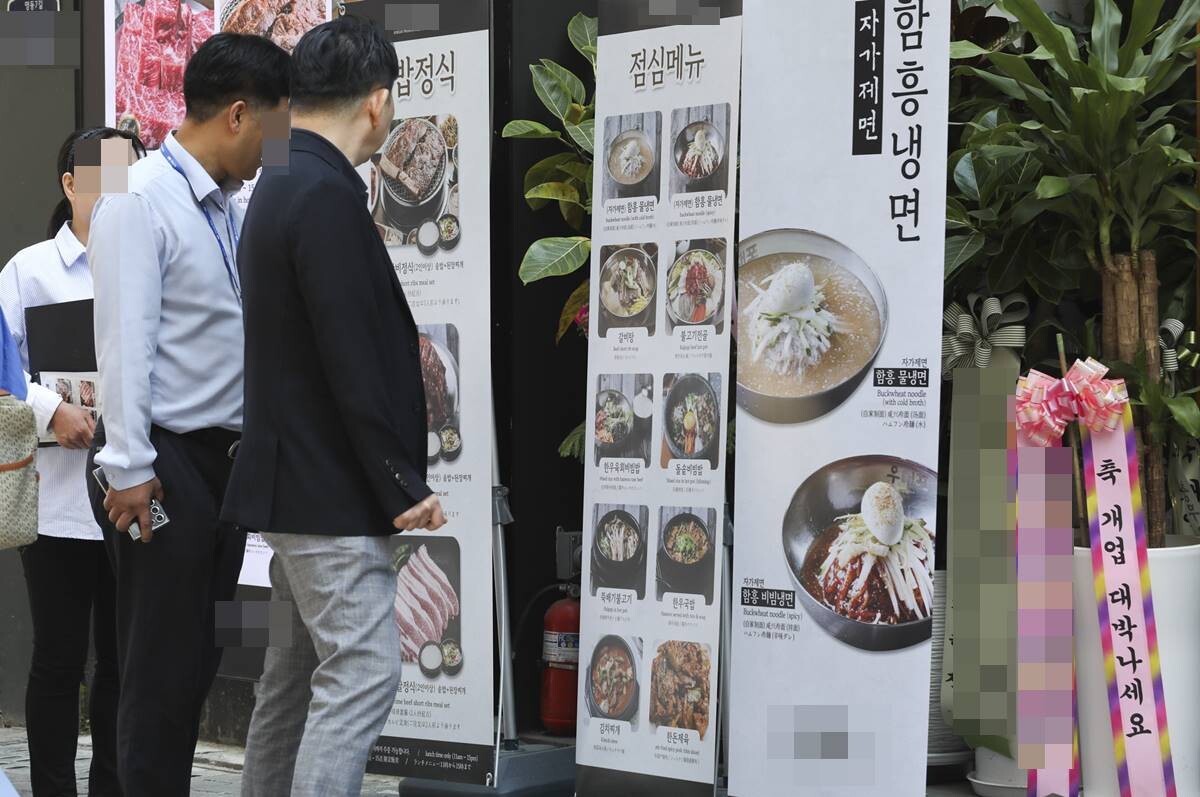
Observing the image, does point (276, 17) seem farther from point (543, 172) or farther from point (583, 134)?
point (583, 134)

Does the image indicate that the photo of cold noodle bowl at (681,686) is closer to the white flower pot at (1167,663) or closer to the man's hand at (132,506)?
the white flower pot at (1167,663)

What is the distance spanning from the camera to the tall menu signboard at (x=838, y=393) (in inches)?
151

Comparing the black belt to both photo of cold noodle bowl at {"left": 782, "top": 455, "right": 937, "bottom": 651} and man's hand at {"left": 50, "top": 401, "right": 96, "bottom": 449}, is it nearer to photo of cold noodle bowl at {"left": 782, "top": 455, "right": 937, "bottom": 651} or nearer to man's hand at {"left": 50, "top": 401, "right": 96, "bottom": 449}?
man's hand at {"left": 50, "top": 401, "right": 96, "bottom": 449}

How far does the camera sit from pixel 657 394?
174 inches

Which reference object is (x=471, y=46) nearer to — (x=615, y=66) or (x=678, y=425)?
(x=615, y=66)

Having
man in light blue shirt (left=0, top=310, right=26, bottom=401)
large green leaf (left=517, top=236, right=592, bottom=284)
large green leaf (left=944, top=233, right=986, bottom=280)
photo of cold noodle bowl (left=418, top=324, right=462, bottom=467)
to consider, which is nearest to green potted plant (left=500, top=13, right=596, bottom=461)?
large green leaf (left=517, top=236, right=592, bottom=284)

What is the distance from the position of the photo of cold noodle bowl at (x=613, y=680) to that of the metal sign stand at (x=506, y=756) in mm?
364

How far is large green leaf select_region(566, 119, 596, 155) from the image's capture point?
4.93 m

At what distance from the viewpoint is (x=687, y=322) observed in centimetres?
436

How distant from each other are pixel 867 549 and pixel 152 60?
400 centimetres

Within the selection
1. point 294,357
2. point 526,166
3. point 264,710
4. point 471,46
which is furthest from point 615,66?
point 264,710

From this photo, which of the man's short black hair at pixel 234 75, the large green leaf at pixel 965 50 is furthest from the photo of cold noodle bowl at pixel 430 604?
the large green leaf at pixel 965 50

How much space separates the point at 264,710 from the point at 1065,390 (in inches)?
90.8

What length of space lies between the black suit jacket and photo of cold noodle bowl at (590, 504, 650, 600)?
1292 millimetres
